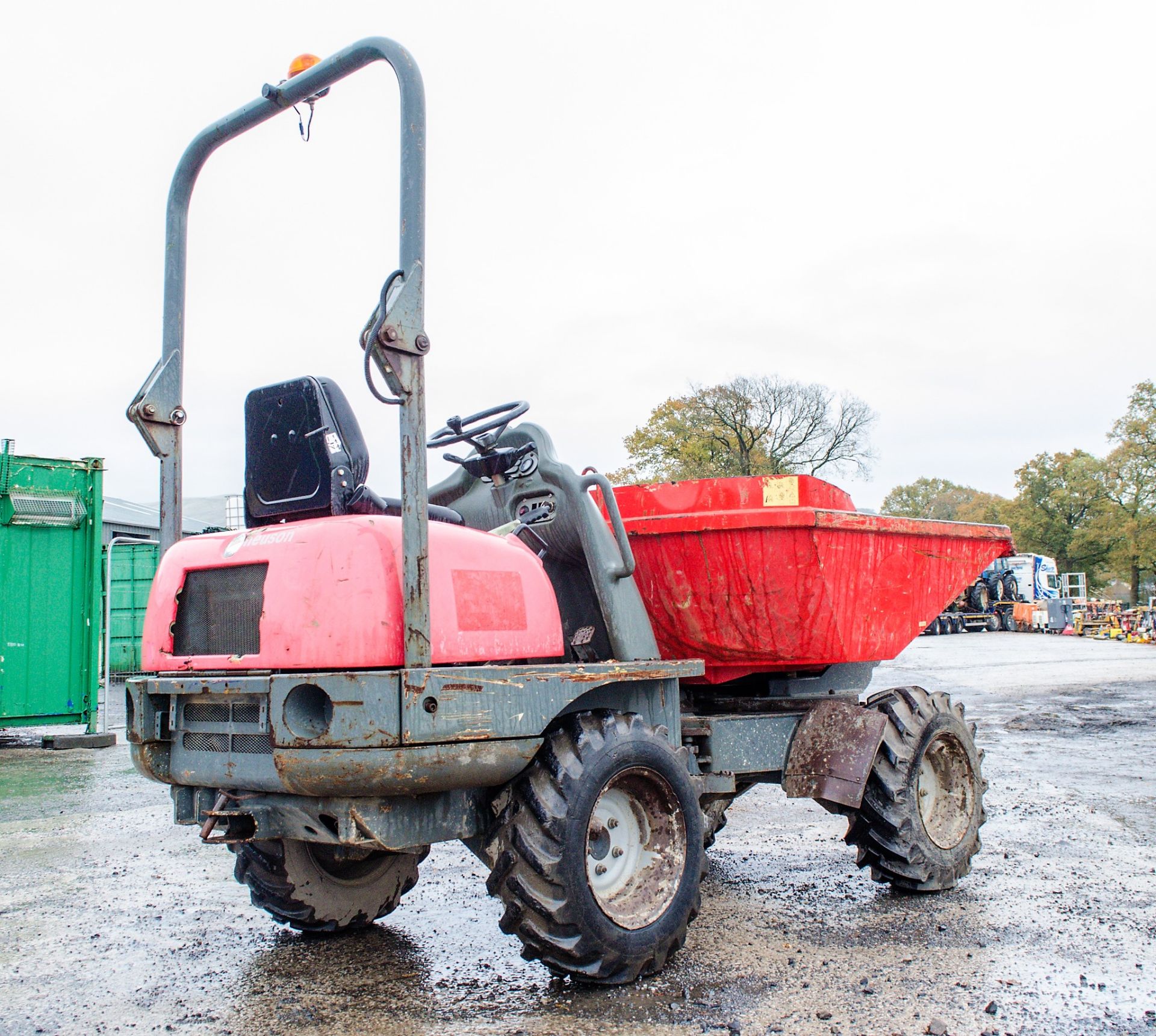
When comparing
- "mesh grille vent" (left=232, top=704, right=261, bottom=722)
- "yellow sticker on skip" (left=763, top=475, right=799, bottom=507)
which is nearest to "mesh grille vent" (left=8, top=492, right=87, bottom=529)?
"mesh grille vent" (left=232, top=704, right=261, bottom=722)

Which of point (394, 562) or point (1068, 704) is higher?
point (394, 562)

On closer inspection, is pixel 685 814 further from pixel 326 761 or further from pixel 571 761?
pixel 326 761

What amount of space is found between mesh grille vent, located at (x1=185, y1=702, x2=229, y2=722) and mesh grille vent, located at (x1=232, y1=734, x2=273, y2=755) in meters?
0.09

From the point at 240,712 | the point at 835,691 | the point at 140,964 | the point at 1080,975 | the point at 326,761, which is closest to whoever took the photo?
the point at 326,761

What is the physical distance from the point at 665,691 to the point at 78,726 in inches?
461

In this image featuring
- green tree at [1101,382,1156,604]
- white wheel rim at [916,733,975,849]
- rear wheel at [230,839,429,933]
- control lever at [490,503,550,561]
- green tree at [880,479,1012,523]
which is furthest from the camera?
green tree at [880,479,1012,523]

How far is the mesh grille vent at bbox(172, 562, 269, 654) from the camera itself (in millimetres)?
3834

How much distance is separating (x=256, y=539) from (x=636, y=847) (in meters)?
1.78

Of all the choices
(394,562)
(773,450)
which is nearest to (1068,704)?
(394,562)

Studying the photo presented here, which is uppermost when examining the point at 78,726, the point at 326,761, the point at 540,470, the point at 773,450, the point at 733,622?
the point at 773,450

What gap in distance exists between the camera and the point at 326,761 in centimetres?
337

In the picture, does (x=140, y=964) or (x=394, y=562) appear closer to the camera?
(x=394, y=562)

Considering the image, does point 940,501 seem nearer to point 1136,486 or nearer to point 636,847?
point 1136,486

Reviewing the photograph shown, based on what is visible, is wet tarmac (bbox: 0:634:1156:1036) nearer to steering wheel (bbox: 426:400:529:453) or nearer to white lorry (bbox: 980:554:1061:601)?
steering wheel (bbox: 426:400:529:453)
